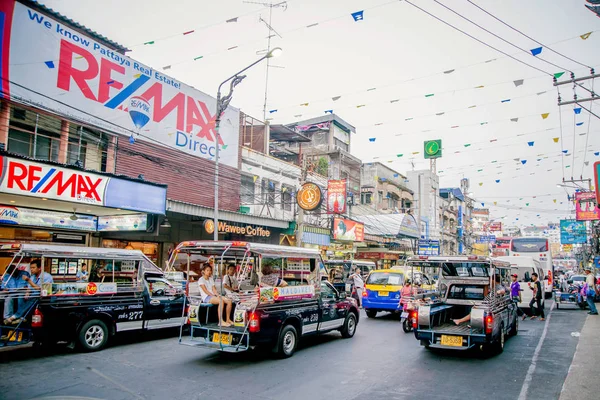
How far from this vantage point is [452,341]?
9.52 meters

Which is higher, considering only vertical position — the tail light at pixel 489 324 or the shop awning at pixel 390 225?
the shop awning at pixel 390 225

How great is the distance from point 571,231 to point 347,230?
31.1 meters

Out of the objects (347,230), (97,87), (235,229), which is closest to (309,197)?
(235,229)

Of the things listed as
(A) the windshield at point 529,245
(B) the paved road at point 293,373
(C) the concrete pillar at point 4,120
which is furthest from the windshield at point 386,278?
(A) the windshield at point 529,245

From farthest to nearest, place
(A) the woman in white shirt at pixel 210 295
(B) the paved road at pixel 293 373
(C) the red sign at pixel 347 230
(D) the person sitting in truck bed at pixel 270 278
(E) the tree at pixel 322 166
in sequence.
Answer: (E) the tree at pixel 322 166, (C) the red sign at pixel 347 230, (D) the person sitting in truck bed at pixel 270 278, (A) the woman in white shirt at pixel 210 295, (B) the paved road at pixel 293 373

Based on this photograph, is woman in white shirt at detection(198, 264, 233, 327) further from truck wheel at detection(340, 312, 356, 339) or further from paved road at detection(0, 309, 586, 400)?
truck wheel at detection(340, 312, 356, 339)

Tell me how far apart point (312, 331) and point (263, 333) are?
6.86 ft

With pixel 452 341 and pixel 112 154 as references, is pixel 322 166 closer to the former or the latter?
pixel 112 154

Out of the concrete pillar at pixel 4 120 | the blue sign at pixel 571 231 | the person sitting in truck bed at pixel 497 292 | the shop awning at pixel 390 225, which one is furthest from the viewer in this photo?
the blue sign at pixel 571 231

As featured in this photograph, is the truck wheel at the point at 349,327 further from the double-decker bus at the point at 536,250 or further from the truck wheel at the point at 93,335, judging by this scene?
the double-decker bus at the point at 536,250

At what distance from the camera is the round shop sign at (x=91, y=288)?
10078mm

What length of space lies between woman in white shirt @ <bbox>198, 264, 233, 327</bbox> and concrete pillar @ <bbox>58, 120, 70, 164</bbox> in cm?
979

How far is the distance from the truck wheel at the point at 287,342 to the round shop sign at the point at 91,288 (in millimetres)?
4518

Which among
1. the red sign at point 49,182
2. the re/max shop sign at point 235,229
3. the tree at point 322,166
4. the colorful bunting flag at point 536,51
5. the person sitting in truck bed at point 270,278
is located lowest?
the person sitting in truck bed at point 270,278
